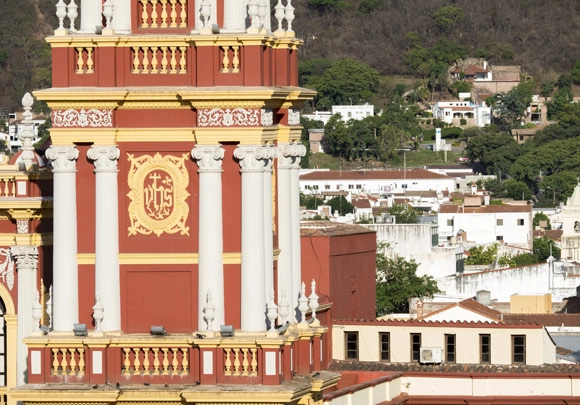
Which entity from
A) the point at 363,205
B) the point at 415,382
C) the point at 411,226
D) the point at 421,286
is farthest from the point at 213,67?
the point at 363,205

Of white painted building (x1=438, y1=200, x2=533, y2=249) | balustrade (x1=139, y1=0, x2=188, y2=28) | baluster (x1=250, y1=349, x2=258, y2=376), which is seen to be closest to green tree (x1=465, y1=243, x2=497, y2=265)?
white painted building (x1=438, y1=200, x2=533, y2=249)

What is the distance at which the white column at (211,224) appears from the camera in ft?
113

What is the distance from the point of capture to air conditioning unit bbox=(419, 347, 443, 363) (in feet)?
141

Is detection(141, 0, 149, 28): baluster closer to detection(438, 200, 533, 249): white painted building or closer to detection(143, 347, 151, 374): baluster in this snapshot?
detection(143, 347, 151, 374): baluster

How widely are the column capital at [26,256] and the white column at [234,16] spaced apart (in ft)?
22.8

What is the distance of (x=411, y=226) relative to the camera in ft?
411

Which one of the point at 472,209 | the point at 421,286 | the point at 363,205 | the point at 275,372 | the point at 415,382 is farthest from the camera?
the point at 363,205

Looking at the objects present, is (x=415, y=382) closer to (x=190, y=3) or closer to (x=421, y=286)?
(x=190, y=3)

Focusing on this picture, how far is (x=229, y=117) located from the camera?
113 ft

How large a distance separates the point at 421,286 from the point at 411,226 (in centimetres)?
3611

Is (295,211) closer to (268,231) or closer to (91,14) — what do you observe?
(268,231)

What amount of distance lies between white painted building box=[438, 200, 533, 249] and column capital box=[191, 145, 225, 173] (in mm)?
128220

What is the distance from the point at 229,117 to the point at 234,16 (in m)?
1.30

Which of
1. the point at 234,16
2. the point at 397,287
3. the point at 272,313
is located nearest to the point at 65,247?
the point at 272,313
